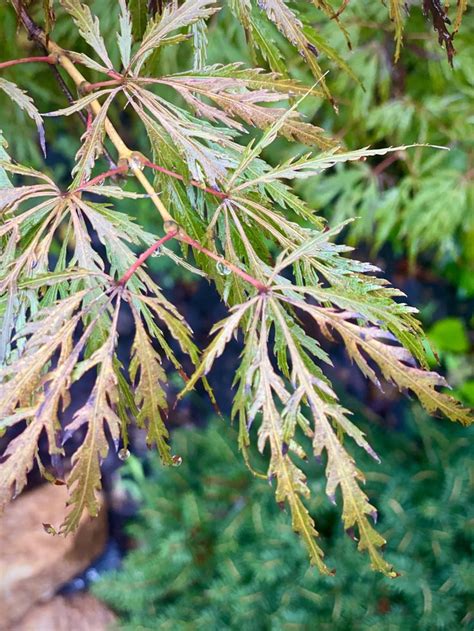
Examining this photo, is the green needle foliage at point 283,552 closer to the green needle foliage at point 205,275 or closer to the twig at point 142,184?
the green needle foliage at point 205,275

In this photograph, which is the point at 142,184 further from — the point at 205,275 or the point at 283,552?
the point at 283,552

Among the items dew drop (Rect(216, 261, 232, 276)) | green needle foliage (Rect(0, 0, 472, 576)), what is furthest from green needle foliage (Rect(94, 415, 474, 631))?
dew drop (Rect(216, 261, 232, 276))

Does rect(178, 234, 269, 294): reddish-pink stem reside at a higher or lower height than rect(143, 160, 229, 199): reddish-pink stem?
lower

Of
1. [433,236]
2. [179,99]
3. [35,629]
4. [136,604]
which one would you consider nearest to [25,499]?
[35,629]

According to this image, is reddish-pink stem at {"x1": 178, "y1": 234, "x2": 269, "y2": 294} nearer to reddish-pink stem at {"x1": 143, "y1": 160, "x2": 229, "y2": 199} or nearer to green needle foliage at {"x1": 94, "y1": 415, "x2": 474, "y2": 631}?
reddish-pink stem at {"x1": 143, "y1": 160, "x2": 229, "y2": 199}

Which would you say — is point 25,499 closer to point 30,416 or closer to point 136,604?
point 136,604

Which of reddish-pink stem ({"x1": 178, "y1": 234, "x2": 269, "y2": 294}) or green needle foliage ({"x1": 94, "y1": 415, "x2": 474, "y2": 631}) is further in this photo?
green needle foliage ({"x1": 94, "y1": 415, "x2": 474, "y2": 631})

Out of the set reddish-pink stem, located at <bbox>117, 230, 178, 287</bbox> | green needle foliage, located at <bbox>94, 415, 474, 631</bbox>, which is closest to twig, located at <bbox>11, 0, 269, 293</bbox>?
reddish-pink stem, located at <bbox>117, 230, 178, 287</bbox>
